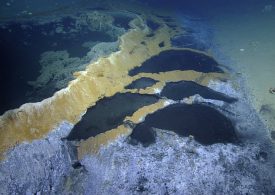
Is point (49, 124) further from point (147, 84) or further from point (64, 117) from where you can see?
point (147, 84)

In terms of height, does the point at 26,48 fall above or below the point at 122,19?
above

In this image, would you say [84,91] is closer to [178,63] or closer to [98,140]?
[98,140]

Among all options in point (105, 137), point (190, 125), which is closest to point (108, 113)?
point (105, 137)

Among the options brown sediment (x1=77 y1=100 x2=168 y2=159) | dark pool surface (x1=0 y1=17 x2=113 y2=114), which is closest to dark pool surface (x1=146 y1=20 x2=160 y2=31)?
dark pool surface (x1=0 y1=17 x2=113 y2=114)

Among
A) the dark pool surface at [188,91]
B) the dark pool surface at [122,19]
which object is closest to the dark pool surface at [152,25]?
the dark pool surface at [122,19]

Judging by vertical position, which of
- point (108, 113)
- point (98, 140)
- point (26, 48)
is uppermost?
point (26, 48)

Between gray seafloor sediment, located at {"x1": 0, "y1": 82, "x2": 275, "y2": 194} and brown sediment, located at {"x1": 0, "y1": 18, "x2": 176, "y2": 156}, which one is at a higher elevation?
brown sediment, located at {"x1": 0, "y1": 18, "x2": 176, "y2": 156}

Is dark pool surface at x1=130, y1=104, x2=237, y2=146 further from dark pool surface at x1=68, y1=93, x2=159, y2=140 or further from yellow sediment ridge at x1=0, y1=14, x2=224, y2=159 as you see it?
yellow sediment ridge at x1=0, y1=14, x2=224, y2=159
